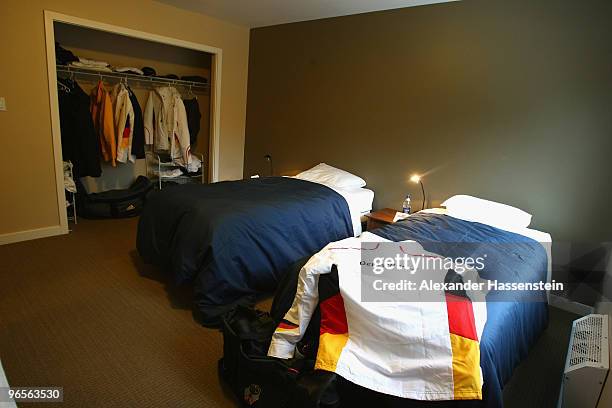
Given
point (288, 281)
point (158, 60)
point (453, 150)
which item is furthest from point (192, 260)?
point (158, 60)

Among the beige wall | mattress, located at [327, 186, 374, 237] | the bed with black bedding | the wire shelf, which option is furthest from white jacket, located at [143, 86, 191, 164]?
the bed with black bedding

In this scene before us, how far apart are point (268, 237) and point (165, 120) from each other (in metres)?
2.70

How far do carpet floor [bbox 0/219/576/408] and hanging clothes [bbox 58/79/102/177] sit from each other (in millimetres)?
1123

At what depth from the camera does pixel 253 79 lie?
4559mm

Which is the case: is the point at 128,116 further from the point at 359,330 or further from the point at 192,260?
the point at 359,330

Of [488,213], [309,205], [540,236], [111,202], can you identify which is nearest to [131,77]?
[111,202]

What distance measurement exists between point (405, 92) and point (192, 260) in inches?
96.2

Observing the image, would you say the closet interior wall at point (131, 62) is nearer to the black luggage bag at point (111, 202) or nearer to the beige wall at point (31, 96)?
the black luggage bag at point (111, 202)

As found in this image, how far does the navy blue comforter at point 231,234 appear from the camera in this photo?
7.04ft

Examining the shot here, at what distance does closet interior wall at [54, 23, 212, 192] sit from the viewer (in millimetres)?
3768

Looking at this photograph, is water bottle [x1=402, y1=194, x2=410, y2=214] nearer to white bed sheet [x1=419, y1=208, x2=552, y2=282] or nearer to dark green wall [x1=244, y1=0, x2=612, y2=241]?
dark green wall [x1=244, y1=0, x2=612, y2=241]

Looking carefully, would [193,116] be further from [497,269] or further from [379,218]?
[497,269]

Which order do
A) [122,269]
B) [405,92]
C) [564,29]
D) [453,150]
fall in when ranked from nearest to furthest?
[564,29] → [122,269] → [453,150] → [405,92]

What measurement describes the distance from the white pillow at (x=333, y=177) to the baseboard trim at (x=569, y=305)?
1878mm
